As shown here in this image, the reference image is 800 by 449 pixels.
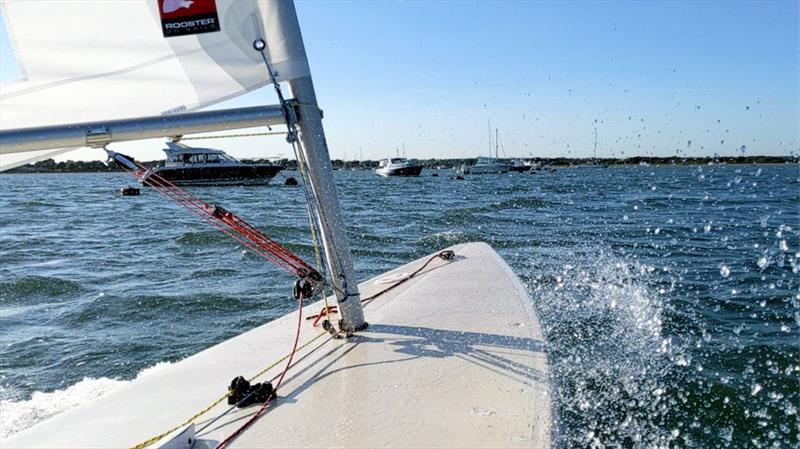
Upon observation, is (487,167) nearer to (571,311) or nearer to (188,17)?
(571,311)

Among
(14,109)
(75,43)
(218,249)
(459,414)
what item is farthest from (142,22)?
(218,249)

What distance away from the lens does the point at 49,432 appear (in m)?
2.65

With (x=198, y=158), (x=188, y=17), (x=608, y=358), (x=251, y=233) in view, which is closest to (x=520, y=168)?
(x=198, y=158)

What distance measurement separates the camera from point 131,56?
8.16 ft

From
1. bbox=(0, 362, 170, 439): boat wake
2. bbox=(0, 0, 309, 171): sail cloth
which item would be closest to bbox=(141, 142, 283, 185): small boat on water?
bbox=(0, 362, 170, 439): boat wake

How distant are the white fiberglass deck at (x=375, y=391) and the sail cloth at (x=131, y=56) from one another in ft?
4.17

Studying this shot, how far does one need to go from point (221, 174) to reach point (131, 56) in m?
38.0

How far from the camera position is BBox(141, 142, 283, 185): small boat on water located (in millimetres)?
37656

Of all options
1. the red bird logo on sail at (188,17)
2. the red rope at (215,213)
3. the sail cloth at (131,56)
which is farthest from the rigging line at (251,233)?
the red bird logo on sail at (188,17)

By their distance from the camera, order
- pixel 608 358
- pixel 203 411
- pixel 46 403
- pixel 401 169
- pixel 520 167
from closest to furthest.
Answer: pixel 203 411 → pixel 46 403 → pixel 608 358 → pixel 401 169 → pixel 520 167

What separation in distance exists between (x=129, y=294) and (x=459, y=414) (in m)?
6.26

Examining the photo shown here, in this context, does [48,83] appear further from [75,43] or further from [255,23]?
[255,23]

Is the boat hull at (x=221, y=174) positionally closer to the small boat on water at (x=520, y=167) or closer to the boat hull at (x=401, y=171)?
the boat hull at (x=401, y=171)

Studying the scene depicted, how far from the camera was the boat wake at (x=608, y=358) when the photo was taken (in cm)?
359
